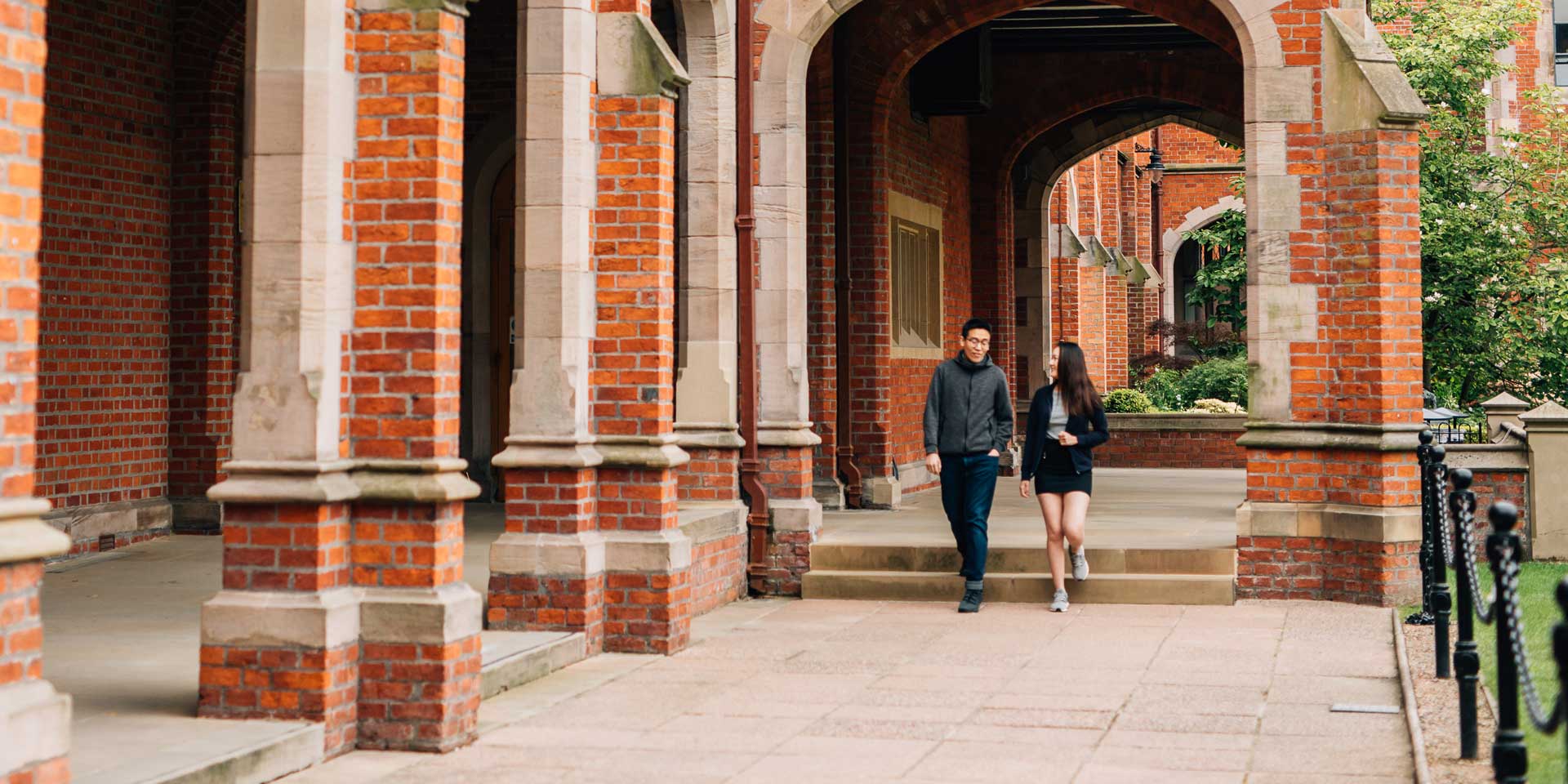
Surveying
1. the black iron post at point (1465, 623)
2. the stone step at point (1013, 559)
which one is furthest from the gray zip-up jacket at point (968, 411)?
the black iron post at point (1465, 623)

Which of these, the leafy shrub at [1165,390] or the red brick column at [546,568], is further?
the leafy shrub at [1165,390]

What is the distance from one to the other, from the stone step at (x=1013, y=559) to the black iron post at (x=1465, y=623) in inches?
179

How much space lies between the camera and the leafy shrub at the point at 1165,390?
26766mm

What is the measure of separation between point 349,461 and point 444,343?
0.60m

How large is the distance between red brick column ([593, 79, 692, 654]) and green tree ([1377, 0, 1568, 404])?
1305 cm

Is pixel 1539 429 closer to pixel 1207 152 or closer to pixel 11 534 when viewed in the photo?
pixel 11 534

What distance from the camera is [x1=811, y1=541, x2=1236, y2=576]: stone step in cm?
1152

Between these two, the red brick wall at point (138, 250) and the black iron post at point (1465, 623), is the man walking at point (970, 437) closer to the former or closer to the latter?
the black iron post at point (1465, 623)

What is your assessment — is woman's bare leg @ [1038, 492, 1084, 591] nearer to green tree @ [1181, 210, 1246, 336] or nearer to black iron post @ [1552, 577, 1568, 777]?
black iron post @ [1552, 577, 1568, 777]

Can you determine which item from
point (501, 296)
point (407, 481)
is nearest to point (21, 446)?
point (407, 481)

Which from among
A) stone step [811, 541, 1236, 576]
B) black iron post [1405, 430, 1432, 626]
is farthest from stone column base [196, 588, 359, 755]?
black iron post [1405, 430, 1432, 626]

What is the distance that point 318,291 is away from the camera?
6441mm

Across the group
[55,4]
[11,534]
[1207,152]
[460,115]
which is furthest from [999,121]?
[1207,152]

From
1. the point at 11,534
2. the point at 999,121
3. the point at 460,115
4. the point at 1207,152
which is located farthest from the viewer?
the point at 1207,152
